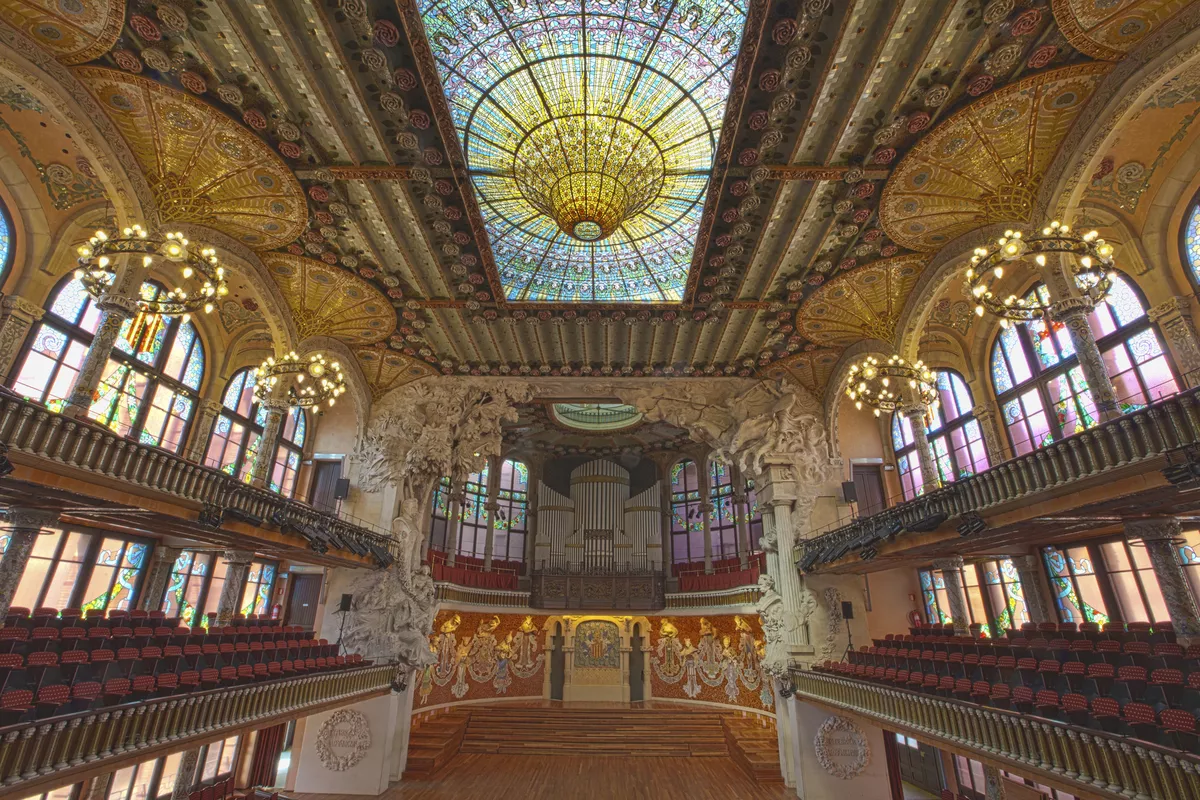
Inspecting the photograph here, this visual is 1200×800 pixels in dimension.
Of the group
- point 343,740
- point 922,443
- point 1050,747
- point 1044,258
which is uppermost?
point 1044,258

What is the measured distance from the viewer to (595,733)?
63.5 ft

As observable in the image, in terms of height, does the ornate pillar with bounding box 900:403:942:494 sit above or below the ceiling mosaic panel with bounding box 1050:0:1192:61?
below

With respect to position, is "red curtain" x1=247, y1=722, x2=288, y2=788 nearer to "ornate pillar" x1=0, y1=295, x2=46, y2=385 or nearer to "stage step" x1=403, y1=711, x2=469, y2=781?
"stage step" x1=403, y1=711, x2=469, y2=781

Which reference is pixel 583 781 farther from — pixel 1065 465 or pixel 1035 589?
pixel 1065 465

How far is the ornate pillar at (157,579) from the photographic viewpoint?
1395 cm

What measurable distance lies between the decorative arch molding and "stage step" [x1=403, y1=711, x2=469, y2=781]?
15576 mm

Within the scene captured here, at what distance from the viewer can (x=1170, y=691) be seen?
7422mm

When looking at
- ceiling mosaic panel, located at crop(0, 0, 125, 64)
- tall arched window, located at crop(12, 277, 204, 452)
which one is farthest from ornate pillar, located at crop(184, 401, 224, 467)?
ceiling mosaic panel, located at crop(0, 0, 125, 64)

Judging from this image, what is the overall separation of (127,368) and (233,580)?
5.82 metres

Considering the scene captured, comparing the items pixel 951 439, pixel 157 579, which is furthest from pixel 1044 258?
pixel 157 579

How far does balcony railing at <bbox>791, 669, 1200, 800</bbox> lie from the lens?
6308mm

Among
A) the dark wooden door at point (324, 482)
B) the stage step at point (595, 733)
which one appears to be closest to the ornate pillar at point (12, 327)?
the dark wooden door at point (324, 482)

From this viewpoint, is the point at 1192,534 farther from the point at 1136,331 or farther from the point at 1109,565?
the point at 1136,331

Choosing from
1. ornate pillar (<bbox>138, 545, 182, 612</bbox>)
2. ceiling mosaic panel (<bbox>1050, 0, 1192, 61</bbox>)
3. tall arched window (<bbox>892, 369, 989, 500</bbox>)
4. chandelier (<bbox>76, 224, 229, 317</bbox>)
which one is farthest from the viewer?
tall arched window (<bbox>892, 369, 989, 500</bbox>)
